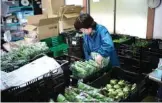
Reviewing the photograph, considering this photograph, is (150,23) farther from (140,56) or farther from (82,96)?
(82,96)

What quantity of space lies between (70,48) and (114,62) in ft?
4.97

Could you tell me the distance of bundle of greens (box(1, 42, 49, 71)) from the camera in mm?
2068

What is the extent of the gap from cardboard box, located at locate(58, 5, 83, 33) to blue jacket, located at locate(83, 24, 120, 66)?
1.79 meters

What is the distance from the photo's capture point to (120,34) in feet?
13.8

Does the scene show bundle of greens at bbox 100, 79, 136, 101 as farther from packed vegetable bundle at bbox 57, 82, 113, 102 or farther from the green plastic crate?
the green plastic crate

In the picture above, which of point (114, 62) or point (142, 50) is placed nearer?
point (114, 62)

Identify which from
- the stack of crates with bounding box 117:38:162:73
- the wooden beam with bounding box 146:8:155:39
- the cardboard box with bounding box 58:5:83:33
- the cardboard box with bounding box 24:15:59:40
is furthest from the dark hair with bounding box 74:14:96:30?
the cardboard box with bounding box 58:5:83:33

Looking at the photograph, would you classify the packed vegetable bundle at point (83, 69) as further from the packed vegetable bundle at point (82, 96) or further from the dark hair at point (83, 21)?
the dark hair at point (83, 21)

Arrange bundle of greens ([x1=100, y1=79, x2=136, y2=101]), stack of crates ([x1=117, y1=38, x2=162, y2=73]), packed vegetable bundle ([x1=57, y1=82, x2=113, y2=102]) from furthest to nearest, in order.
A: 1. stack of crates ([x1=117, y1=38, x2=162, y2=73])
2. bundle of greens ([x1=100, y1=79, x2=136, y2=101])
3. packed vegetable bundle ([x1=57, y1=82, x2=113, y2=102])

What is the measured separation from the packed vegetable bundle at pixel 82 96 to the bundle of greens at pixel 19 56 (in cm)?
82

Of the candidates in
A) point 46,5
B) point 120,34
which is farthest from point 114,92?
point 46,5

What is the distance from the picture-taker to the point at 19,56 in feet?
8.13

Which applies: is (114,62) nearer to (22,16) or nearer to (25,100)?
(25,100)

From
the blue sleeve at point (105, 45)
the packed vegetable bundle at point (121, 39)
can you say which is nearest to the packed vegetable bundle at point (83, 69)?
the blue sleeve at point (105, 45)
